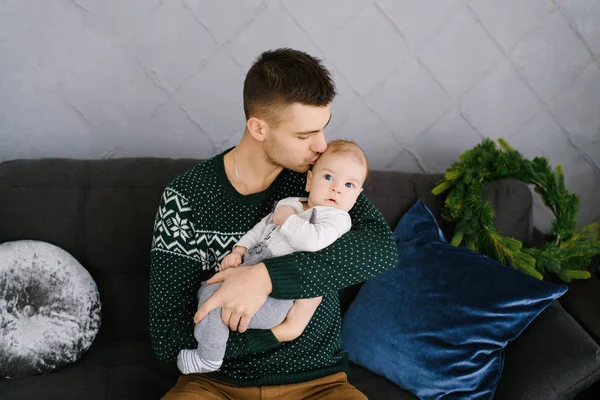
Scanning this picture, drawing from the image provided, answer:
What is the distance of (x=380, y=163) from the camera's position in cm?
236

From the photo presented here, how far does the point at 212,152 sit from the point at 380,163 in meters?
0.69

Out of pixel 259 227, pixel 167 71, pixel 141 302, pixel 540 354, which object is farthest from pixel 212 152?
pixel 540 354

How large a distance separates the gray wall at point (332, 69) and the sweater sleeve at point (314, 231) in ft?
2.97

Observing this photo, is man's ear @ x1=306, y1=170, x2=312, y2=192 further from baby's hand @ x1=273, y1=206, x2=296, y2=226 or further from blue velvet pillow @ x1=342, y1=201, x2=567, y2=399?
blue velvet pillow @ x1=342, y1=201, x2=567, y2=399

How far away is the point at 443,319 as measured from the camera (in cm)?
173

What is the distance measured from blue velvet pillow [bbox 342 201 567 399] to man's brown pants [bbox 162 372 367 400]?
0.27 m

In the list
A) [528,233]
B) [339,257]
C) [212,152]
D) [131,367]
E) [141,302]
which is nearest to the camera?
[339,257]

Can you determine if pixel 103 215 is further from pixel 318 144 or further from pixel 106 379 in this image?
pixel 318 144

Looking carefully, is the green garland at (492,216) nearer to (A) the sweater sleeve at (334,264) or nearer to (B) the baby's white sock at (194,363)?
(A) the sweater sleeve at (334,264)

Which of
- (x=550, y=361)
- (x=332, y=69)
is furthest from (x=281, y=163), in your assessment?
(x=550, y=361)

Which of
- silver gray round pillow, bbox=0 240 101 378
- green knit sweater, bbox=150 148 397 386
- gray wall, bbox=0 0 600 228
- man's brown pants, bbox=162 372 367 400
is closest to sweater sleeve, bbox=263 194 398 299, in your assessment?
green knit sweater, bbox=150 148 397 386

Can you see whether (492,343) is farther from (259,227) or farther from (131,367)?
(131,367)

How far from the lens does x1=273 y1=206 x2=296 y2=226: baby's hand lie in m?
1.45

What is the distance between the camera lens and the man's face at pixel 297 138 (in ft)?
4.73
